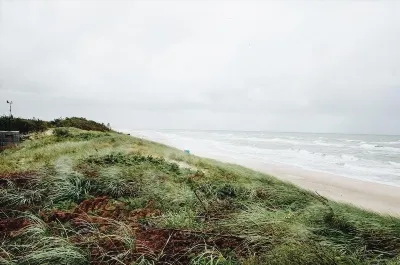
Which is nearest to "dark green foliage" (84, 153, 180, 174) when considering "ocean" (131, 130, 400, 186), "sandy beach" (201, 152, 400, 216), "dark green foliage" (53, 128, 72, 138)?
"sandy beach" (201, 152, 400, 216)

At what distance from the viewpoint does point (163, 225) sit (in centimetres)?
436

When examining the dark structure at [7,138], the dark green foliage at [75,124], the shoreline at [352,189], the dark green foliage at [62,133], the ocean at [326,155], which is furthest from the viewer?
the dark green foliage at [75,124]

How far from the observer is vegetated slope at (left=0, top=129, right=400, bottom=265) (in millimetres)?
3377

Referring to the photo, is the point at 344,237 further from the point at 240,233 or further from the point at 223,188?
the point at 223,188

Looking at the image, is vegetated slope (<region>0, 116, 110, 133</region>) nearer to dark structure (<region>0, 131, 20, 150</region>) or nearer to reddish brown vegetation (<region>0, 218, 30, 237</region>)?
dark structure (<region>0, 131, 20, 150</region>)

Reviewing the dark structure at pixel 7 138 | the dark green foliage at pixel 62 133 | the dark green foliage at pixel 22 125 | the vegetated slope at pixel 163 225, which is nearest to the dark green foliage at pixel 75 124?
the dark green foliage at pixel 22 125

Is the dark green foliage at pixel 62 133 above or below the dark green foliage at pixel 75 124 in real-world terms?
below

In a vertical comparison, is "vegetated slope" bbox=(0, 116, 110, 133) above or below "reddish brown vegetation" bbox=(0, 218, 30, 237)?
above

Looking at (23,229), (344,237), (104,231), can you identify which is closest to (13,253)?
(23,229)

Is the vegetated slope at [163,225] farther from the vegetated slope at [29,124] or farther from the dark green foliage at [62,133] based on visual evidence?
the vegetated slope at [29,124]

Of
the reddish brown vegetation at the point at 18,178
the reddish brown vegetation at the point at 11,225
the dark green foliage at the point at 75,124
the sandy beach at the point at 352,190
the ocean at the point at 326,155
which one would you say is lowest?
the sandy beach at the point at 352,190

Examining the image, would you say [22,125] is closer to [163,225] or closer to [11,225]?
[11,225]

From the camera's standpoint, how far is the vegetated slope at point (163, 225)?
3.38 m

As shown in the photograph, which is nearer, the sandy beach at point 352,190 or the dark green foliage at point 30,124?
the sandy beach at point 352,190
